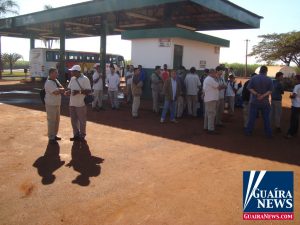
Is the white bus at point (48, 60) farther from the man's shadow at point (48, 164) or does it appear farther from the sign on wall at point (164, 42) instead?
the man's shadow at point (48, 164)

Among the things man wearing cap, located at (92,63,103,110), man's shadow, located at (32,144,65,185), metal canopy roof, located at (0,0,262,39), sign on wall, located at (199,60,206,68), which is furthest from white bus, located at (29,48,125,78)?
man's shadow, located at (32,144,65,185)

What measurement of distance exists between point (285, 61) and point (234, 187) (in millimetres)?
50257

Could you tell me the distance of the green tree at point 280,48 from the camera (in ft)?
138

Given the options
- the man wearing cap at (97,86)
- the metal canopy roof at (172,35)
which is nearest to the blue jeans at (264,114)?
the man wearing cap at (97,86)

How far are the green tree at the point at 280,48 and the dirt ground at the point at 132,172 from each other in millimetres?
36939

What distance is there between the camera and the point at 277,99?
30.0 ft

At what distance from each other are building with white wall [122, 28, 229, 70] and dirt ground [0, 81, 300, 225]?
502cm

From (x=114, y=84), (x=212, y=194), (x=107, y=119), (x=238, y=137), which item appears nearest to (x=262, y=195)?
(x=212, y=194)

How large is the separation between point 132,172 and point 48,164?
1622 mm

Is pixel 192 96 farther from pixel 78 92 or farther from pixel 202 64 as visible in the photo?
pixel 202 64

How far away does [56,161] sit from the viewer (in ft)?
20.5

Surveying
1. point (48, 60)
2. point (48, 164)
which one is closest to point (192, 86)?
point (48, 164)

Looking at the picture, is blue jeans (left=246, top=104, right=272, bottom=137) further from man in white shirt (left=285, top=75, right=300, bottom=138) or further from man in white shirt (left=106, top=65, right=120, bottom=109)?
man in white shirt (left=106, top=65, right=120, bottom=109)

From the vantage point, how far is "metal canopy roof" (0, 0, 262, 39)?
15041 millimetres
